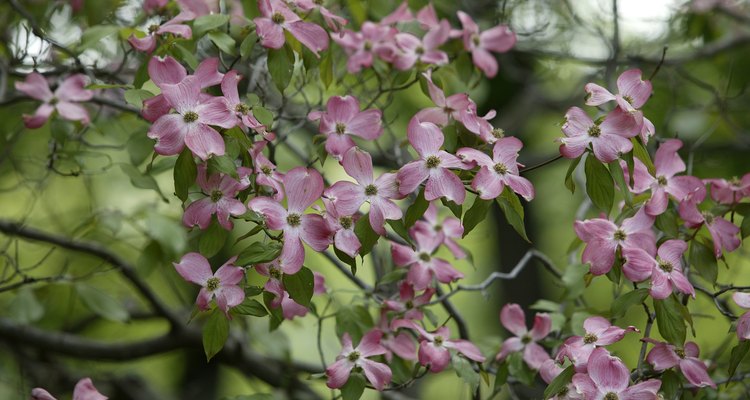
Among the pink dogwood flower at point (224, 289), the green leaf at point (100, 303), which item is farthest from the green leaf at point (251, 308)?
the green leaf at point (100, 303)

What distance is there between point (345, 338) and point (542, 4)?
1574 millimetres

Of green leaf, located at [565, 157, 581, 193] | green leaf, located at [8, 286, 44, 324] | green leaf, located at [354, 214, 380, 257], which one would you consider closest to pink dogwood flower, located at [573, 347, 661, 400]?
green leaf, located at [565, 157, 581, 193]

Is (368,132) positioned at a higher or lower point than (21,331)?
higher

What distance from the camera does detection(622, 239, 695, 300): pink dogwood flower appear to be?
1225mm

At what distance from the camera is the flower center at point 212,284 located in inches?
46.2

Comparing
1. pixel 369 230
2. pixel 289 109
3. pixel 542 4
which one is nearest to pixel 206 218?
pixel 369 230

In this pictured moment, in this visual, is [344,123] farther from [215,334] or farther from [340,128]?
[215,334]

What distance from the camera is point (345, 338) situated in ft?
4.57

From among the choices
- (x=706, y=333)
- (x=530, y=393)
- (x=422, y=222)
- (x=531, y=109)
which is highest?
(x=422, y=222)

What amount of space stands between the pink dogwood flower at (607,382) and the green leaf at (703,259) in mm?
274

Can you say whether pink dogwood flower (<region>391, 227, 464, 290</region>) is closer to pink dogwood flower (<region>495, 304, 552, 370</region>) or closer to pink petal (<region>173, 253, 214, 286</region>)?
pink dogwood flower (<region>495, 304, 552, 370</region>)

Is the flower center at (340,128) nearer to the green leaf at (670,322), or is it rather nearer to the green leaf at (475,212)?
the green leaf at (475,212)

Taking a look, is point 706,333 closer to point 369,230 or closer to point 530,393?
point 530,393

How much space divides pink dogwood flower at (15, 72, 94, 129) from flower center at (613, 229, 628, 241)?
3.25ft
